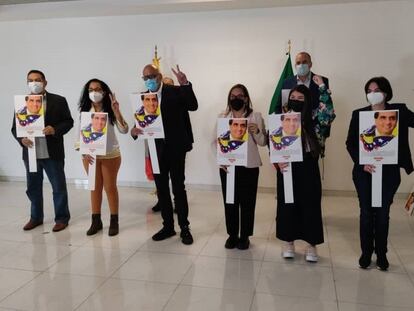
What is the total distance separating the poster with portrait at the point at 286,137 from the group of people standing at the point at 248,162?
61mm

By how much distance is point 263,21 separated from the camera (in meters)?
4.91

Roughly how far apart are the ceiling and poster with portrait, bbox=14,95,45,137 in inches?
76.7

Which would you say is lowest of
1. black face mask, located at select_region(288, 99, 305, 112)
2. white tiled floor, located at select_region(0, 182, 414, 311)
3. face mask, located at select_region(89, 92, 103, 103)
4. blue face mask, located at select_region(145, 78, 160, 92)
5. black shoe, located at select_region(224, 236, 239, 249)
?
white tiled floor, located at select_region(0, 182, 414, 311)

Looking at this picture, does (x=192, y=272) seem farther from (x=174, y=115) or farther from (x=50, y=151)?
(x=50, y=151)

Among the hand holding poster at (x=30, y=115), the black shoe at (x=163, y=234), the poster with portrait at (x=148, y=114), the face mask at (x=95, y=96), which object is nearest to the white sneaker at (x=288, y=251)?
the black shoe at (x=163, y=234)

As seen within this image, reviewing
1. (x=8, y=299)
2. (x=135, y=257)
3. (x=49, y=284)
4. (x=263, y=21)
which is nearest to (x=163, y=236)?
(x=135, y=257)

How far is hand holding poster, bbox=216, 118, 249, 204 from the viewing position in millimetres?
2930

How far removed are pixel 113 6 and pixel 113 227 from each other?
2.84m

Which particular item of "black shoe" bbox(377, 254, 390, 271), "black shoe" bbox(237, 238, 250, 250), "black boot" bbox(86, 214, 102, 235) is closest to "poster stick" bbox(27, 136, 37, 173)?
"black boot" bbox(86, 214, 102, 235)

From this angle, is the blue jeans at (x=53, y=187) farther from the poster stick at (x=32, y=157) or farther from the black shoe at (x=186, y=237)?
the black shoe at (x=186, y=237)

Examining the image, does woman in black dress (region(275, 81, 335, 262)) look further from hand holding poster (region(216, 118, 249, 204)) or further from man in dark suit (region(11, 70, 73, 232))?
man in dark suit (region(11, 70, 73, 232))

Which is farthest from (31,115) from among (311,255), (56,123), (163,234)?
(311,255)

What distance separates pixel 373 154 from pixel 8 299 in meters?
2.59

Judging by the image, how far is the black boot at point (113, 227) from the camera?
3615mm
